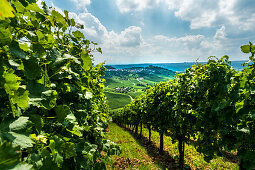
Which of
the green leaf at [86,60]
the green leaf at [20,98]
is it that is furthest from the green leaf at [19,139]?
the green leaf at [86,60]

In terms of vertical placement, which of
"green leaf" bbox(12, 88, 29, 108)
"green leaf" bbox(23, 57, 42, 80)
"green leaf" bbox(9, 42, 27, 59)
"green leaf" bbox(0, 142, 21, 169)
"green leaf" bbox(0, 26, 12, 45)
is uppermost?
"green leaf" bbox(0, 26, 12, 45)

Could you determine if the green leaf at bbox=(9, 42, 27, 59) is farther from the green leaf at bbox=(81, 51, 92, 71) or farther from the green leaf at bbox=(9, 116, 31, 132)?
the green leaf at bbox=(81, 51, 92, 71)

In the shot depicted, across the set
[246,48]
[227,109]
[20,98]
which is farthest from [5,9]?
[227,109]

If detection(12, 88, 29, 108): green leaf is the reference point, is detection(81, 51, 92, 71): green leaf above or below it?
above

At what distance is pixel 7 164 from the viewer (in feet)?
Answer: 1.62

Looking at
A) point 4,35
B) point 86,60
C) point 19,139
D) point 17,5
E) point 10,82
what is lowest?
point 19,139

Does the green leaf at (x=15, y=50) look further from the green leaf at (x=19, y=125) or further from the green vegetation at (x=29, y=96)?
the green leaf at (x=19, y=125)

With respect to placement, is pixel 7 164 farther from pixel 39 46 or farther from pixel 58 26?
pixel 58 26

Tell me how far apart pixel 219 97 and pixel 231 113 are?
61 cm

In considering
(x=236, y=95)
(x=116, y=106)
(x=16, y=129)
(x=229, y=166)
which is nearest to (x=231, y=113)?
(x=236, y=95)

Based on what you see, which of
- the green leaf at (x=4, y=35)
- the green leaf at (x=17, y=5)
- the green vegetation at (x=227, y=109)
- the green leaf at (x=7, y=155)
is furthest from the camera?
the green vegetation at (x=227, y=109)

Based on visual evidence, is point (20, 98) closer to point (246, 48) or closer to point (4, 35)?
point (4, 35)

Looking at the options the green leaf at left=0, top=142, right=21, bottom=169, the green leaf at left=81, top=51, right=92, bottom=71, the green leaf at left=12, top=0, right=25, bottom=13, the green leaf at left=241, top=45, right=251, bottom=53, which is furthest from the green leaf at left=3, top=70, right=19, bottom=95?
the green leaf at left=241, top=45, right=251, bottom=53

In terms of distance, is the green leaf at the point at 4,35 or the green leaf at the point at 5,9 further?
the green leaf at the point at 4,35
